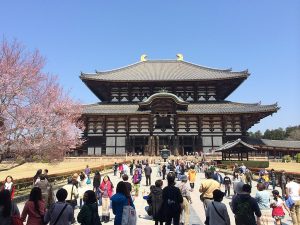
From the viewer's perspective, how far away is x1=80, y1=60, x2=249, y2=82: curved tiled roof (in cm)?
5322

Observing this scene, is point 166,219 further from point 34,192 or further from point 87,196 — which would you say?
point 34,192

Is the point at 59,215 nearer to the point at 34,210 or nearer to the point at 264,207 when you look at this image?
the point at 34,210

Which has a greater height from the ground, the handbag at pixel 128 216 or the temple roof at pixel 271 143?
the temple roof at pixel 271 143

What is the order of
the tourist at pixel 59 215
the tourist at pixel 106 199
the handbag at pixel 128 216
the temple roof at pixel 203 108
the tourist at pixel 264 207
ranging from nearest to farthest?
the tourist at pixel 59 215 → the handbag at pixel 128 216 → the tourist at pixel 264 207 → the tourist at pixel 106 199 → the temple roof at pixel 203 108

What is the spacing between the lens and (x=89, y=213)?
5.89m

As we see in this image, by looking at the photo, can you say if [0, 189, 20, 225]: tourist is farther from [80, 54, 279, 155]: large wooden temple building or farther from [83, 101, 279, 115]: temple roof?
[83, 101, 279, 115]: temple roof

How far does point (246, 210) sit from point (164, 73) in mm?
52277

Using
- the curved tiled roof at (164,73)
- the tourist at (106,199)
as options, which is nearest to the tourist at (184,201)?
the tourist at (106,199)

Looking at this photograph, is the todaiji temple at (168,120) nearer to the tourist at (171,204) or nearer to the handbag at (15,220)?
the tourist at (171,204)

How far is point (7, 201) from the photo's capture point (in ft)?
18.4

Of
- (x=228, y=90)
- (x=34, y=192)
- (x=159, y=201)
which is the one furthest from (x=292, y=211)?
(x=228, y=90)

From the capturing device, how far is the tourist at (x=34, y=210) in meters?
5.94

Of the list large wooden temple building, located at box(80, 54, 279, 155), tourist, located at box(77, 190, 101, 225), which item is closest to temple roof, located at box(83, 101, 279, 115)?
large wooden temple building, located at box(80, 54, 279, 155)

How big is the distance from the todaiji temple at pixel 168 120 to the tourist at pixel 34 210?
42216 mm
